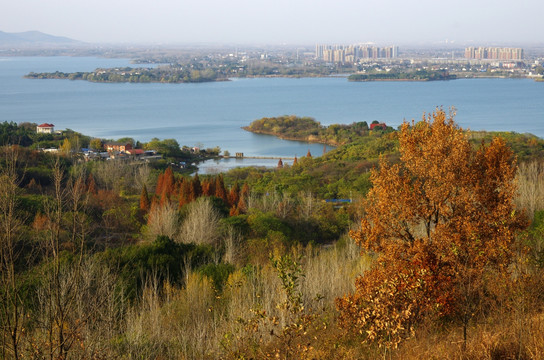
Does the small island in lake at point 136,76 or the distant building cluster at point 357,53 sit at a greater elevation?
the distant building cluster at point 357,53

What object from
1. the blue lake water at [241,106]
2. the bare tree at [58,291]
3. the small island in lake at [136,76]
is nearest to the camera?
the bare tree at [58,291]

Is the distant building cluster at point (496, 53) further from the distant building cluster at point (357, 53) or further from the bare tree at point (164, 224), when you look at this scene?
the bare tree at point (164, 224)

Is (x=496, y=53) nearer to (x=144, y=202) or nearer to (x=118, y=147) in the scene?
(x=118, y=147)

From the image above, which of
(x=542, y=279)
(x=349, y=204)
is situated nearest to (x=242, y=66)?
(x=349, y=204)

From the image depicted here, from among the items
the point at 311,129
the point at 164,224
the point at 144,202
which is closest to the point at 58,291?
the point at 164,224

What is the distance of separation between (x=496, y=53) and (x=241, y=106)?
88427 mm

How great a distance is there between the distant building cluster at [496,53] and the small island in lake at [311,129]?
9239cm

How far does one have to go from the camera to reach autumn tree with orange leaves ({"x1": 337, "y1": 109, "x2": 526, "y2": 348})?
185 inches

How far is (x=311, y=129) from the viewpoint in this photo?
1475 inches

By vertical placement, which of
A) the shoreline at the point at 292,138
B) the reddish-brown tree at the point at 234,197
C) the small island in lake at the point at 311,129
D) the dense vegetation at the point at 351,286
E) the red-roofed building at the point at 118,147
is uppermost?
the dense vegetation at the point at 351,286

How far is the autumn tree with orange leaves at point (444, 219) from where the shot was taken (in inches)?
185

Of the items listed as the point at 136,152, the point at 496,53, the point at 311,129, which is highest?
the point at 496,53

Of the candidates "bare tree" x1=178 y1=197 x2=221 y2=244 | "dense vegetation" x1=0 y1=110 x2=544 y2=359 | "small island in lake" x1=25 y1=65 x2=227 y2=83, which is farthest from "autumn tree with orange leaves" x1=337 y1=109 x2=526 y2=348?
"small island in lake" x1=25 y1=65 x2=227 y2=83

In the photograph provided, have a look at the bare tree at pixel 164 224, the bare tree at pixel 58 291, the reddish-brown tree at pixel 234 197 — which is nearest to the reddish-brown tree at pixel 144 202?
the reddish-brown tree at pixel 234 197
